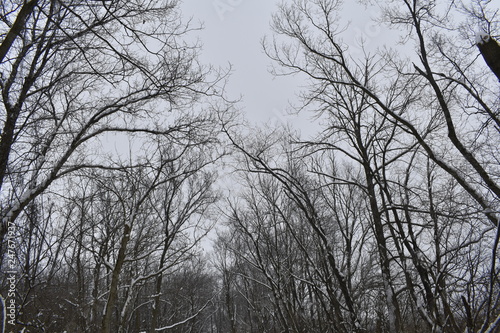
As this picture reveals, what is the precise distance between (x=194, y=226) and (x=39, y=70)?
9.66 metres

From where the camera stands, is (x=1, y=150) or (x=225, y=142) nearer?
(x=1, y=150)

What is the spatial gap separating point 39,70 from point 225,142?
187 inches

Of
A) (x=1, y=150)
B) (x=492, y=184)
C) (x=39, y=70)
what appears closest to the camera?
(x=492, y=184)

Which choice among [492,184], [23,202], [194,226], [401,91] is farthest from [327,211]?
[23,202]

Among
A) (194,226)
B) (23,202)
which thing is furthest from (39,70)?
(194,226)

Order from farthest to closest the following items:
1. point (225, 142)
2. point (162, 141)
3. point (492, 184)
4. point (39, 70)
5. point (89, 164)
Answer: point (225, 142) → point (162, 141) → point (89, 164) → point (39, 70) → point (492, 184)

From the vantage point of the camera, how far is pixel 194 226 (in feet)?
46.9

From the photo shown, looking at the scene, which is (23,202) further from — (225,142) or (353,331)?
(353,331)

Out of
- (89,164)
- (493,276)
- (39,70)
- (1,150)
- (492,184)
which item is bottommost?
(493,276)

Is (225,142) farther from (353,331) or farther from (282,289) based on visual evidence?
(353,331)

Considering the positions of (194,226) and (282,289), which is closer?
(282,289)

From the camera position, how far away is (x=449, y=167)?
484 centimetres

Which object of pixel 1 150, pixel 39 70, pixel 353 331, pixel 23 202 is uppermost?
pixel 39 70

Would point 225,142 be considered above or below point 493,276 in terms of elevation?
above
